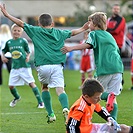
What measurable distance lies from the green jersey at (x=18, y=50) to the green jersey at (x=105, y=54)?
4014 millimetres

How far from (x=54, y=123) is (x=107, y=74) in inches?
56.0

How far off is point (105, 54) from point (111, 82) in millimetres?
498

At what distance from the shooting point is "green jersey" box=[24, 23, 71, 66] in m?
10.5

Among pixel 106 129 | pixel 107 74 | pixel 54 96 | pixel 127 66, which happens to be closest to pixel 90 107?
pixel 106 129

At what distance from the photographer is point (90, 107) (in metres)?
8.18

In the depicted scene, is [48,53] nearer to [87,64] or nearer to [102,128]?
[102,128]

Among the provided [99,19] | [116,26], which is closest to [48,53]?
[99,19]

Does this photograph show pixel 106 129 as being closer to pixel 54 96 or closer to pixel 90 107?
pixel 90 107

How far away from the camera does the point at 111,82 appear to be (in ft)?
33.2

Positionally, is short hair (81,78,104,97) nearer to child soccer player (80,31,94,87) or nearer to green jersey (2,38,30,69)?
green jersey (2,38,30,69)

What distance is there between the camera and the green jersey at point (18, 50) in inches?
542

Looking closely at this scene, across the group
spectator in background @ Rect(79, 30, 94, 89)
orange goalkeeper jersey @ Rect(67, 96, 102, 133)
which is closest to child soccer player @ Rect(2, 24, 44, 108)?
spectator in background @ Rect(79, 30, 94, 89)

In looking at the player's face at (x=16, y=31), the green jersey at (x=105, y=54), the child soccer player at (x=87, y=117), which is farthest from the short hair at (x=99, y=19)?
the player's face at (x=16, y=31)

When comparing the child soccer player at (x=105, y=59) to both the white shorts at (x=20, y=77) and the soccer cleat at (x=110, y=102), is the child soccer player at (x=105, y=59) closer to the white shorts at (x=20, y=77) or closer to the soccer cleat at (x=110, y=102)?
the soccer cleat at (x=110, y=102)
